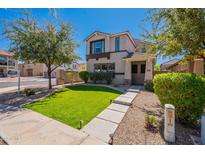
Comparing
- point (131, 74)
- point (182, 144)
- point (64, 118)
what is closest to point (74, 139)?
point (64, 118)

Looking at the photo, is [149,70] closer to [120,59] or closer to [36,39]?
[120,59]

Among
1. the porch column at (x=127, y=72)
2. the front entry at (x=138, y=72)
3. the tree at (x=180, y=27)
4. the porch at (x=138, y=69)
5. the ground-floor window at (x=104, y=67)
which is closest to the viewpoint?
the tree at (x=180, y=27)

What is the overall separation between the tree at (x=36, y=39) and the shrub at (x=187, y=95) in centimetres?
801

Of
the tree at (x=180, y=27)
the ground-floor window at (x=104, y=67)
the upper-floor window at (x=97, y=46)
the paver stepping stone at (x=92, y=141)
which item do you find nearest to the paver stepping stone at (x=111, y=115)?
the paver stepping stone at (x=92, y=141)

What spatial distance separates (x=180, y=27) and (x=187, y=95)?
9.31ft

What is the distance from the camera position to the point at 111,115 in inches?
182

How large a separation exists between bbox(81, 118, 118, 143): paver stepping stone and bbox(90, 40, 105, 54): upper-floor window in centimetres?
1206

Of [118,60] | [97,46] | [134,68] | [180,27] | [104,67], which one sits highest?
[97,46]

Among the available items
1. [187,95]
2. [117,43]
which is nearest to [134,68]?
[117,43]

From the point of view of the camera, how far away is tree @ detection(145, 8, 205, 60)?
4410 mm

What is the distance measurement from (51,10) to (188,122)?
5.68 m

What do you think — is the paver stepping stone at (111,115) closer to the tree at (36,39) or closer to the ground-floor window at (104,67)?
the tree at (36,39)

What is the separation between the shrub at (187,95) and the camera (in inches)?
140

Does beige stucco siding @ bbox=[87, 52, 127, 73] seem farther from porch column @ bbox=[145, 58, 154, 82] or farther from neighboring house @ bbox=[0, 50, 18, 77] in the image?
neighboring house @ bbox=[0, 50, 18, 77]
